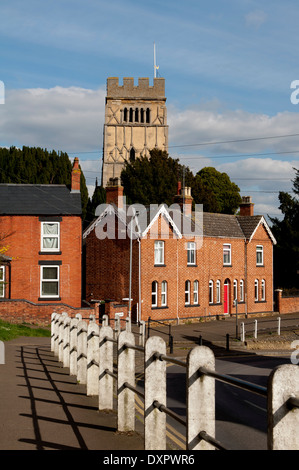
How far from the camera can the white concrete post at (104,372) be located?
367 inches

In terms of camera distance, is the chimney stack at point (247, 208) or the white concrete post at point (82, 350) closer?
the white concrete post at point (82, 350)

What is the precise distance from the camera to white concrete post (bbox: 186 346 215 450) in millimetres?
5293

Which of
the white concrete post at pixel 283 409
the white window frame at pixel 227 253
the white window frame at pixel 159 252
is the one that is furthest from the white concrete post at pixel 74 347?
the white window frame at pixel 227 253

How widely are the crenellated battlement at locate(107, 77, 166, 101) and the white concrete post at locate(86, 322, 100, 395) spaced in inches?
Result: 3748

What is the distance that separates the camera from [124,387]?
8016 millimetres

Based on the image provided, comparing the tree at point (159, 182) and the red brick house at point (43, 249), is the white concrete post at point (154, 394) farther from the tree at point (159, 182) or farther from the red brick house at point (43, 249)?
the tree at point (159, 182)

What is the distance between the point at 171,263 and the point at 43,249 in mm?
9533

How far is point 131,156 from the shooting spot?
10325 centimetres

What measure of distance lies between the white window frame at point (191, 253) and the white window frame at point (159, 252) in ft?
9.02

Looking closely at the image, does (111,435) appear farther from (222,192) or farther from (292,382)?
(222,192)

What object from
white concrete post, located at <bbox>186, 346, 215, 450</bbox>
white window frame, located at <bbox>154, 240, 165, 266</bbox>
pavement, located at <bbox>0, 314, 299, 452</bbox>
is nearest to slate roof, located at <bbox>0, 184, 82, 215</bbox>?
white window frame, located at <bbox>154, 240, 165, 266</bbox>

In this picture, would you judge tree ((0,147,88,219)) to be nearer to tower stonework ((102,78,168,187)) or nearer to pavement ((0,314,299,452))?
tower stonework ((102,78,168,187))

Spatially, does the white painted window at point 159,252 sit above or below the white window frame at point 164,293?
above
